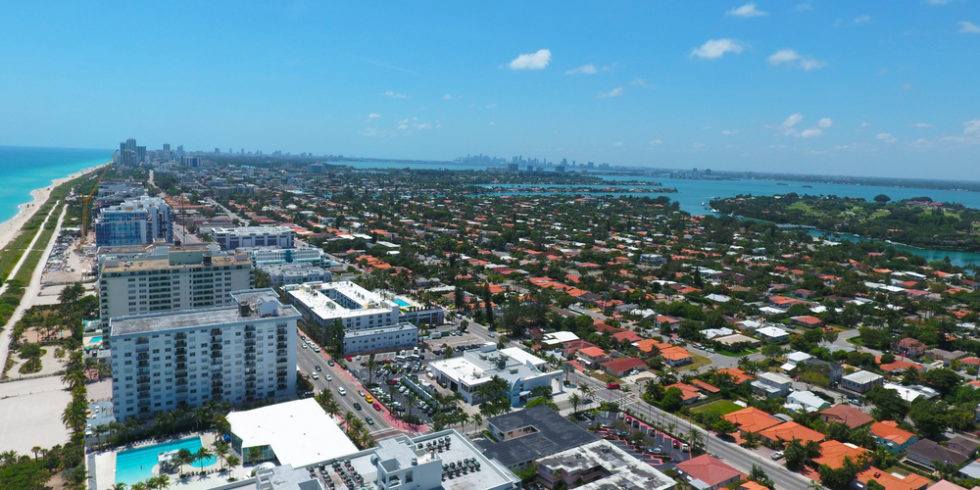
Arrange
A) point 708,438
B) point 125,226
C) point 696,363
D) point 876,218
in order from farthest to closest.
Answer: point 876,218 → point 125,226 → point 696,363 → point 708,438

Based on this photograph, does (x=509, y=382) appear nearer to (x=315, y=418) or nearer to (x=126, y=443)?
(x=315, y=418)

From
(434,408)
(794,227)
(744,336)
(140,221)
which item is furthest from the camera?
(794,227)

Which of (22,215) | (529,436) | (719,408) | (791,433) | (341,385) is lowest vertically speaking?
(719,408)

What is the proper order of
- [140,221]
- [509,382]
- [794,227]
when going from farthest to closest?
[794,227] → [140,221] → [509,382]

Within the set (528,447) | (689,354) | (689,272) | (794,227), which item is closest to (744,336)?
(689,354)

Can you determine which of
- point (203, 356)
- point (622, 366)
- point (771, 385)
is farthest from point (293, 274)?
point (771, 385)

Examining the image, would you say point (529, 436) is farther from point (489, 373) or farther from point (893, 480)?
point (893, 480)

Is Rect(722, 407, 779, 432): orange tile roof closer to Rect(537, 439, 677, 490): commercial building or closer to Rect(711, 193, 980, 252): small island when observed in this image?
Rect(537, 439, 677, 490): commercial building

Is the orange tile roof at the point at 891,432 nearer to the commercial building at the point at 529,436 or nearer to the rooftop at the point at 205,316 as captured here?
the commercial building at the point at 529,436
